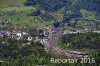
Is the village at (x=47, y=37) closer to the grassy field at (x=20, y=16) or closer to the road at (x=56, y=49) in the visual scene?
the road at (x=56, y=49)

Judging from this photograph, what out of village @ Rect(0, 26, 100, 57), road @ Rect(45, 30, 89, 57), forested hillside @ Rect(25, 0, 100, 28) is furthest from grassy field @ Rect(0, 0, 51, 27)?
road @ Rect(45, 30, 89, 57)

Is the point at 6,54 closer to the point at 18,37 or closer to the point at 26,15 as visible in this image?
the point at 18,37

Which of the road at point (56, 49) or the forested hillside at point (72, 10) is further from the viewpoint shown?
the forested hillside at point (72, 10)

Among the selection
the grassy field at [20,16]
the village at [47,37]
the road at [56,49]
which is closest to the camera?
the road at [56,49]

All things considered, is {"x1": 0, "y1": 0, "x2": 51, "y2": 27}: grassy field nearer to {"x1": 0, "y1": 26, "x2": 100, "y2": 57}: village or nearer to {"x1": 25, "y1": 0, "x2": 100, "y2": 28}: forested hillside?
{"x1": 25, "y1": 0, "x2": 100, "y2": 28}: forested hillside

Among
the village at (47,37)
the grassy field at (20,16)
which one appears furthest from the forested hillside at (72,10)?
the village at (47,37)

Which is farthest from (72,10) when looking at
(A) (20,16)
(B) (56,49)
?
(B) (56,49)

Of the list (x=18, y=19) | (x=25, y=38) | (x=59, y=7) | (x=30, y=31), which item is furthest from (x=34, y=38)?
(x=59, y=7)

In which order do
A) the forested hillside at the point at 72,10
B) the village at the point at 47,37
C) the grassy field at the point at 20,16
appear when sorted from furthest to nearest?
the forested hillside at the point at 72,10, the grassy field at the point at 20,16, the village at the point at 47,37

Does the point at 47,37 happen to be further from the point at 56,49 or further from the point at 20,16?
the point at 20,16

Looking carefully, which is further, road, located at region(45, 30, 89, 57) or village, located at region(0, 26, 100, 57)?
village, located at region(0, 26, 100, 57)

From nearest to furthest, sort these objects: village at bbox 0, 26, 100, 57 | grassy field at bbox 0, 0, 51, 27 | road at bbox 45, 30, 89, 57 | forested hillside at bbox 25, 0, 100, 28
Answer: road at bbox 45, 30, 89, 57, village at bbox 0, 26, 100, 57, grassy field at bbox 0, 0, 51, 27, forested hillside at bbox 25, 0, 100, 28
